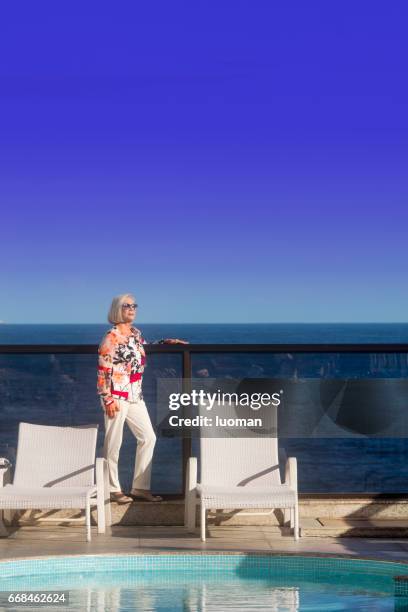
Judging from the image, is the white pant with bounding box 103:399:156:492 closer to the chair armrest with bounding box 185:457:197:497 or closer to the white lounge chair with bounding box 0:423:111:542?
the white lounge chair with bounding box 0:423:111:542

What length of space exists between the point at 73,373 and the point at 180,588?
112 inches

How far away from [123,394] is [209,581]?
1.97m

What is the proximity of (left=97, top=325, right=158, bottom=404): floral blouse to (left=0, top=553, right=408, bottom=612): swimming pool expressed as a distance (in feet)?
5.39

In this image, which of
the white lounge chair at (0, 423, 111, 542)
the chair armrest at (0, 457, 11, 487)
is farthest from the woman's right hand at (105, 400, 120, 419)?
the chair armrest at (0, 457, 11, 487)

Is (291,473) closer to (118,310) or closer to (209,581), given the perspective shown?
(209,581)

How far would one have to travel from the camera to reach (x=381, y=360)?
30.5ft

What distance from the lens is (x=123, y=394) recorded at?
889 cm

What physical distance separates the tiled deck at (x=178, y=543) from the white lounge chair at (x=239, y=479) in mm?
188

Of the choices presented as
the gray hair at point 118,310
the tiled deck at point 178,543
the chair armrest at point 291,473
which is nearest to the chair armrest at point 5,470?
the tiled deck at point 178,543

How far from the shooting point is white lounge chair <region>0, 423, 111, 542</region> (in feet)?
27.6

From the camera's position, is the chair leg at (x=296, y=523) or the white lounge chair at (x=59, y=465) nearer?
the chair leg at (x=296, y=523)

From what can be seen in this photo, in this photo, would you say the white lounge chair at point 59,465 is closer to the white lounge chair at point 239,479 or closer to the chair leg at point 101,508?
the chair leg at point 101,508

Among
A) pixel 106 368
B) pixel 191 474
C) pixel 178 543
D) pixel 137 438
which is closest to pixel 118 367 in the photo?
pixel 106 368

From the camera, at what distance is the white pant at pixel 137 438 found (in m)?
8.84
